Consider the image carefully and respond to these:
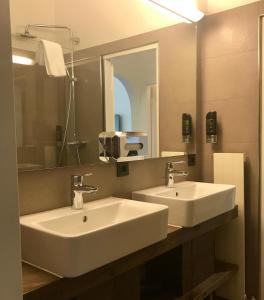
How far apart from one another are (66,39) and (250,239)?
1632 millimetres

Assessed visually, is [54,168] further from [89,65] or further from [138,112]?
[138,112]

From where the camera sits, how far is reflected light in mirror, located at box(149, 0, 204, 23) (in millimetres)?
1902

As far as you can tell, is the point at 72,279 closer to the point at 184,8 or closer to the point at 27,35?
the point at 27,35

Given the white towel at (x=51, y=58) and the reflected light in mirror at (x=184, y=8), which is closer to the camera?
the white towel at (x=51, y=58)

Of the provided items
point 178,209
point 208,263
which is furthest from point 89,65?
point 208,263

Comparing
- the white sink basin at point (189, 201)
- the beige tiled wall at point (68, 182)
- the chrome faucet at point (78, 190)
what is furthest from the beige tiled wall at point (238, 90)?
the chrome faucet at point (78, 190)

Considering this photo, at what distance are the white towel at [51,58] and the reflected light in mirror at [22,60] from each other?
35 millimetres

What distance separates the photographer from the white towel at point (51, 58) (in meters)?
1.35

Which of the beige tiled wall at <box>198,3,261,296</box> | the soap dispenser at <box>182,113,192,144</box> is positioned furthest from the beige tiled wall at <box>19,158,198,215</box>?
the beige tiled wall at <box>198,3,261,296</box>

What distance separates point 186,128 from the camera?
2133 mm

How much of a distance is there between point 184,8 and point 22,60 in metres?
1.17

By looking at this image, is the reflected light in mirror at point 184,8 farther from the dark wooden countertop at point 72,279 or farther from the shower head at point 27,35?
the dark wooden countertop at point 72,279

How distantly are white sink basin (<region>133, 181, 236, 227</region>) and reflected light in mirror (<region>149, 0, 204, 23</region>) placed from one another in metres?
1.09

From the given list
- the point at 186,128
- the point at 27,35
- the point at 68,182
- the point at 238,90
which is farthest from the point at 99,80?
the point at 238,90
